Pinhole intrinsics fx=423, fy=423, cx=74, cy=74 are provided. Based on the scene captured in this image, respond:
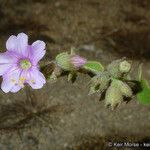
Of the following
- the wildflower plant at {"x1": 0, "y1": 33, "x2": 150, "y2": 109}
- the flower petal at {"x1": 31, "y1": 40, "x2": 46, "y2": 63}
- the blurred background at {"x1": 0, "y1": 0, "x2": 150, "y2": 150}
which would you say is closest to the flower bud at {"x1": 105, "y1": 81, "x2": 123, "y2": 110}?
the wildflower plant at {"x1": 0, "y1": 33, "x2": 150, "y2": 109}

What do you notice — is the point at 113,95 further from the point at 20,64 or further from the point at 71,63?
the point at 20,64

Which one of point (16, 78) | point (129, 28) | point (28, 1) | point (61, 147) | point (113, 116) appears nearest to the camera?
point (16, 78)

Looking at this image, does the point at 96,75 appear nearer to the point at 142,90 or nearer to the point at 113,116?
the point at 142,90

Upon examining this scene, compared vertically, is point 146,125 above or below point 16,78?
below

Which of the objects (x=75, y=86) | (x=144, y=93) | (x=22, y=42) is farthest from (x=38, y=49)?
(x=75, y=86)

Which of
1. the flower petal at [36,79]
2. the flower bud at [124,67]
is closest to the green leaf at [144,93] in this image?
the flower bud at [124,67]

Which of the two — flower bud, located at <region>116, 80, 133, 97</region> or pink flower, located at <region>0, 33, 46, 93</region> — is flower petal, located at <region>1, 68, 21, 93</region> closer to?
pink flower, located at <region>0, 33, 46, 93</region>

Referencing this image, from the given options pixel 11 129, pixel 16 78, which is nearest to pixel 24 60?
pixel 16 78
